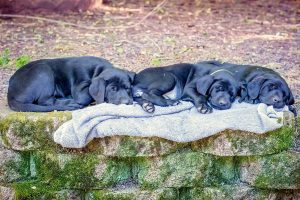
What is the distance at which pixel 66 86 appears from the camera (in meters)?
5.71

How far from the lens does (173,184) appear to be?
16.7ft

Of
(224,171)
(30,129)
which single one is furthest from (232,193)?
(30,129)

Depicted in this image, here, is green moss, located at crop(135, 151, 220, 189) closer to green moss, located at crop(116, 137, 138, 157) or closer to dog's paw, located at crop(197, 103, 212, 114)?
green moss, located at crop(116, 137, 138, 157)

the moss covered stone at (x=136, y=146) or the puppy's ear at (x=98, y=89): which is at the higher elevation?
the puppy's ear at (x=98, y=89)

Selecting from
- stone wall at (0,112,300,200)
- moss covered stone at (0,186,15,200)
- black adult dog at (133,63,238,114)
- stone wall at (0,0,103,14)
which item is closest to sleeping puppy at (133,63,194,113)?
black adult dog at (133,63,238,114)

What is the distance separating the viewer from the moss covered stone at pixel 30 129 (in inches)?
197

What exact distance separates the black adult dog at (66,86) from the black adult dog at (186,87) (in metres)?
0.14

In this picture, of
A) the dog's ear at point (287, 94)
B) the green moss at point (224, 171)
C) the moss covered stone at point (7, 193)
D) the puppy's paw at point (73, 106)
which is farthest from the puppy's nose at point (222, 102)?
the moss covered stone at point (7, 193)

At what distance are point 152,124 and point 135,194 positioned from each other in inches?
25.0

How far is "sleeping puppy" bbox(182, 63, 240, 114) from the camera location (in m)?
5.19

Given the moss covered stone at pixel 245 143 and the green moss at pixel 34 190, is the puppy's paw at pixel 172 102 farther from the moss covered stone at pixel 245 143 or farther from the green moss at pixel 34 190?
the green moss at pixel 34 190

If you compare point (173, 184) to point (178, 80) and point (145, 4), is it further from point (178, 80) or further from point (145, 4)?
point (145, 4)

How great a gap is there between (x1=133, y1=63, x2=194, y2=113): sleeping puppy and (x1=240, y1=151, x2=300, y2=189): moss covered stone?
0.89 metres

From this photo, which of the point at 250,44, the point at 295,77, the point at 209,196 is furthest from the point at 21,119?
the point at 250,44
